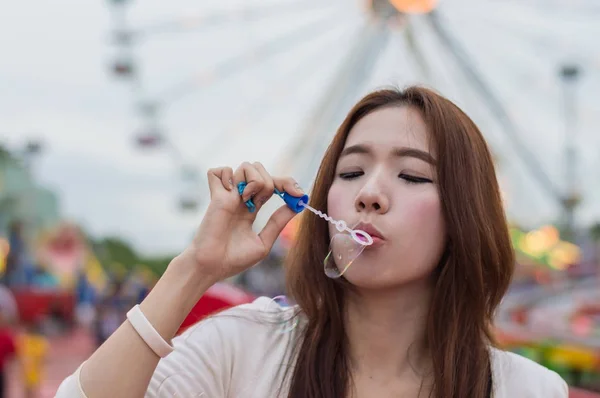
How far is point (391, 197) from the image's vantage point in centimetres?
162

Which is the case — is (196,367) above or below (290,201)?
below

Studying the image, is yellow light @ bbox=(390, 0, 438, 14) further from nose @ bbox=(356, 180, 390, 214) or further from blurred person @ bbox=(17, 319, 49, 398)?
nose @ bbox=(356, 180, 390, 214)

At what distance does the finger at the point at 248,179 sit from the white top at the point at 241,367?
0.94 ft

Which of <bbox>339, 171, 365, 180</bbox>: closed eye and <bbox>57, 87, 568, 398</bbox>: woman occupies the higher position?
<bbox>339, 171, 365, 180</bbox>: closed eye

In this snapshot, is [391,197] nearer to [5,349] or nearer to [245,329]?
[245,329]

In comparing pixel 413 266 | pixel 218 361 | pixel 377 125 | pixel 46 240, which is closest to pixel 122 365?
pixel 218 361

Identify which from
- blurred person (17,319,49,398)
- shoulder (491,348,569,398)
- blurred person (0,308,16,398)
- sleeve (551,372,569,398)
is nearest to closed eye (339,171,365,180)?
shoulder (491,348,569,398)

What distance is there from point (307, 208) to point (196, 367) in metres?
0.45

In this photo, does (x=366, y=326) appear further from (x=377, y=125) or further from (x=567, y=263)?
(x=567, y=263)

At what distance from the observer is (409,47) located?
44.4 ft

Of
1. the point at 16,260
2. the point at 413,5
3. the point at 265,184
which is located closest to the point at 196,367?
the point at 265,184

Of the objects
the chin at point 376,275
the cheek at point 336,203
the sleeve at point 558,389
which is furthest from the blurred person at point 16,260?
the sleeve at point 558,389

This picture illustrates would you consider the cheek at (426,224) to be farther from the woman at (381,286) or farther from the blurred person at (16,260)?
the blurred person at (16,260)

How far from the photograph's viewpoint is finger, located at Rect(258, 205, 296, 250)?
1.76 metres
